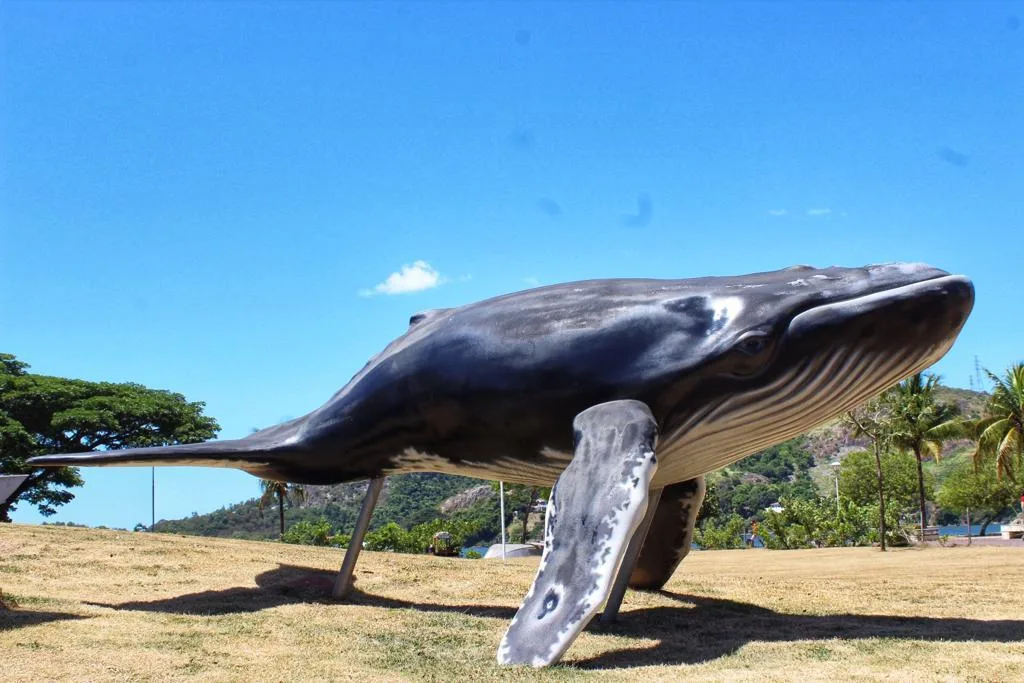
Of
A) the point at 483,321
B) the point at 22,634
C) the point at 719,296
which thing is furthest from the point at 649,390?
the point at 22,634

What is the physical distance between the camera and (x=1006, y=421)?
31656mm

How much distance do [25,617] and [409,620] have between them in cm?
385

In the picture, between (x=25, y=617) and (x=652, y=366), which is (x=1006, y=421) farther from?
(x=25, y=617)

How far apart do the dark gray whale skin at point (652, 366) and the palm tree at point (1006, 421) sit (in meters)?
26.1

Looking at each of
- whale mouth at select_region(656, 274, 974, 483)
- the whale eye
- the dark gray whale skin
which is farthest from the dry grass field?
the whale eye

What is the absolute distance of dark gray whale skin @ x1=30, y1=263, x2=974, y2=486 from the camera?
27.0 feet

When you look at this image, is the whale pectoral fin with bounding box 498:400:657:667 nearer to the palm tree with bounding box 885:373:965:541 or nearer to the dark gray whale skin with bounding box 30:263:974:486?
the dark gray whale skin with bounding box 30:263:974:486

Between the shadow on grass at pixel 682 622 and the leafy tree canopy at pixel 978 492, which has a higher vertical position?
the shadow on grass at pixel 682 622

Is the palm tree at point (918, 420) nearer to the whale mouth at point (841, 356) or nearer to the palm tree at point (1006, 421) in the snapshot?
the palm tree at point (1006, 421)

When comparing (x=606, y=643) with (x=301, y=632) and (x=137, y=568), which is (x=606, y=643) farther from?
(x=137, y=568)

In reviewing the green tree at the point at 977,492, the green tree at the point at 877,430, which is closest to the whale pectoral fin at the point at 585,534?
the green tree at the point at 877,430

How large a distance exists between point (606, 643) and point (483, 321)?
3.49 meters

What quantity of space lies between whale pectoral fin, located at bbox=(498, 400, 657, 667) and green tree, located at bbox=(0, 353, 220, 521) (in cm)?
2958

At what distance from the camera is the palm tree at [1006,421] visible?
31172 mm
